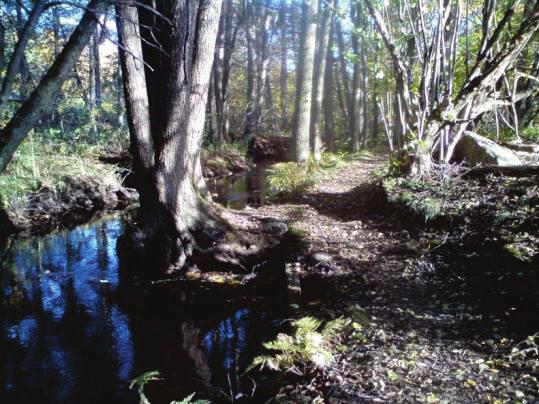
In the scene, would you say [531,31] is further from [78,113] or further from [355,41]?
[78,113]

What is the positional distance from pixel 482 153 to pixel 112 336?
6670mm

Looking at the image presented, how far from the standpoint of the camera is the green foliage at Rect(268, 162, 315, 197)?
9.77m

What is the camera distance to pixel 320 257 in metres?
5.96

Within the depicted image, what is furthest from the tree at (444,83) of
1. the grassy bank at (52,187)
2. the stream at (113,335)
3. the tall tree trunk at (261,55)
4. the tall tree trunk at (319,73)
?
the tall tree trunk at (261,55)

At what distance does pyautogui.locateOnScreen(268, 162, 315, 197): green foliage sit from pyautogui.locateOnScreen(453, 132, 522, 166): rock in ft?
11.1

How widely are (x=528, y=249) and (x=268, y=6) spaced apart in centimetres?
2282

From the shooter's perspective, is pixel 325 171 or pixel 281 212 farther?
pixel 325 171

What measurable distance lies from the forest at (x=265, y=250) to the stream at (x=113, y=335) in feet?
0.08

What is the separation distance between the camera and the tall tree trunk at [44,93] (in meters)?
2.15

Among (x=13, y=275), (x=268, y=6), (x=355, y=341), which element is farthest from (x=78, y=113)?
(x=355, y=341)

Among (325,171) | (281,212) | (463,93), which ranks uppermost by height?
(463,93)

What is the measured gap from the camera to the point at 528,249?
4.37m

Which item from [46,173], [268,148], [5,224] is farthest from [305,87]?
[268,148]

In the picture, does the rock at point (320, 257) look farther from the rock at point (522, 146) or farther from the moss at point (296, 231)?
the rock at point (522, 146)
